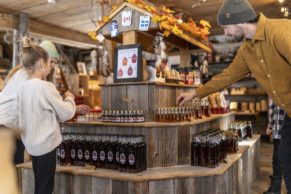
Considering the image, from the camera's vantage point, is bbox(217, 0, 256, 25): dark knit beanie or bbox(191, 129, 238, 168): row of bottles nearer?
bbox(217, 0, 256, 25): dark knit beanie

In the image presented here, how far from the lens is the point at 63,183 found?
295 cm

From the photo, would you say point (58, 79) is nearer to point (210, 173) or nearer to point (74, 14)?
point (74, 14)

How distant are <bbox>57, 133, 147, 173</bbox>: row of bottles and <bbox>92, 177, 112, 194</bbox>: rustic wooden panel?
0.15 m

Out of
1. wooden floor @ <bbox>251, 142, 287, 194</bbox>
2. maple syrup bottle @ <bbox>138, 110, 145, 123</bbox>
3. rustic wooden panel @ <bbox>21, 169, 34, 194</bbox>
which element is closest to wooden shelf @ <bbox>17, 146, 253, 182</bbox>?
rustic wooden panel @ <bbox>21, 169, 34, 194</bbox>

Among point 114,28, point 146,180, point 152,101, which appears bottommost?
point 146,180

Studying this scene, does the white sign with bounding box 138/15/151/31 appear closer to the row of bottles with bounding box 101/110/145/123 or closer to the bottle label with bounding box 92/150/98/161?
the row of bottles with bounding box 101/110/145/123

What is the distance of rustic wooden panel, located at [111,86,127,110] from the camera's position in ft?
9.85

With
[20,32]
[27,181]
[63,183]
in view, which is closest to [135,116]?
[63,183]

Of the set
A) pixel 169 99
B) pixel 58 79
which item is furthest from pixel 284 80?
pixel 58 79

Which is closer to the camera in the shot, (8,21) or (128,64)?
(128,64)

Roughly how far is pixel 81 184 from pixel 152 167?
23.8 inches

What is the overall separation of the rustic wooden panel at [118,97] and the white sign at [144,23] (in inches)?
21.4

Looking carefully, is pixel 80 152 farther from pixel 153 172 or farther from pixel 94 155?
pixel 153 172

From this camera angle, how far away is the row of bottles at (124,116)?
2.87 metres
